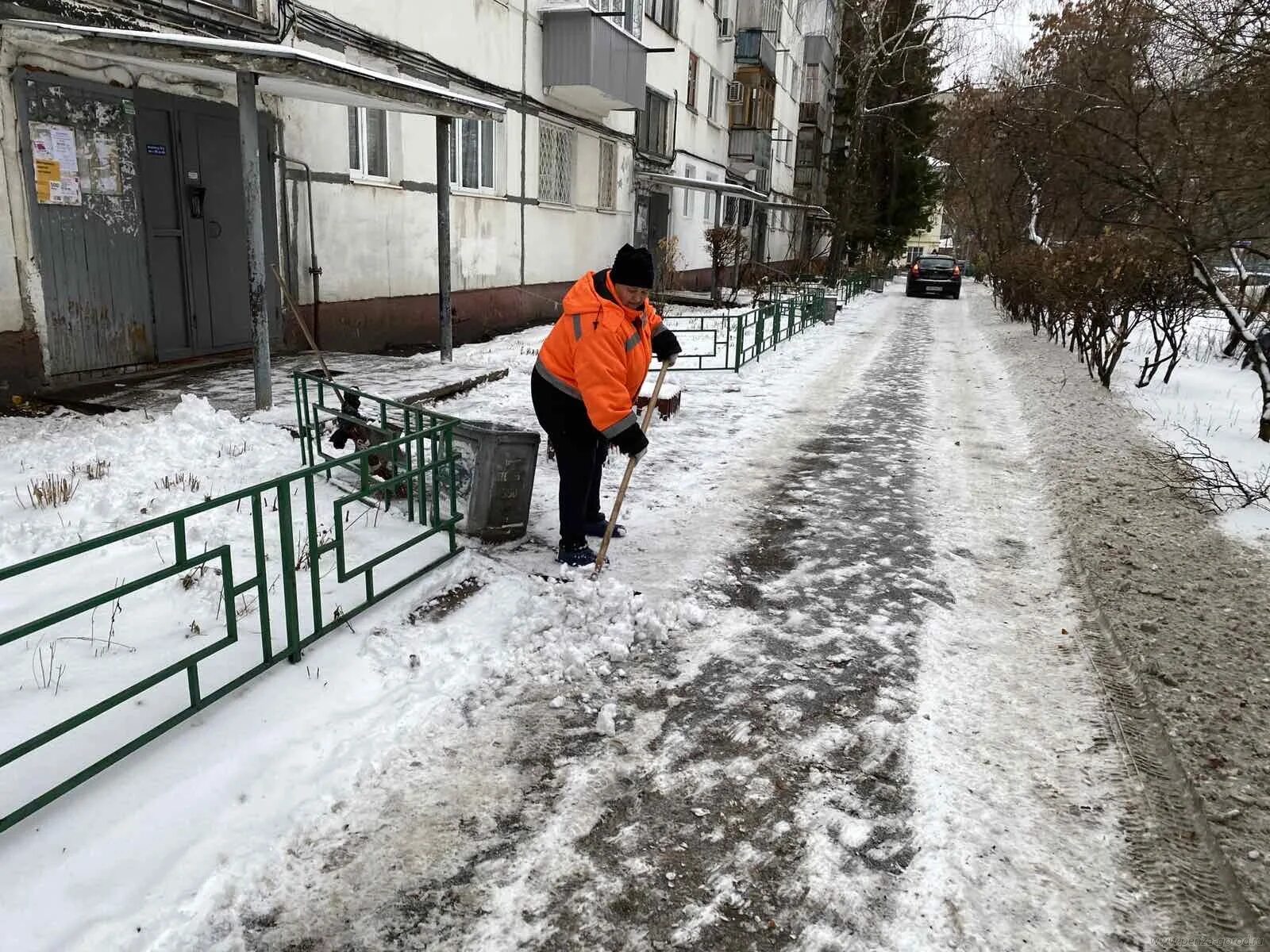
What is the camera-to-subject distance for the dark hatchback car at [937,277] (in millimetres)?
29047

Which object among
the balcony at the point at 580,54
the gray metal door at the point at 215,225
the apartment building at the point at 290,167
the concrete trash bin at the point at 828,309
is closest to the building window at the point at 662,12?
the apartment building at the point at 290,167

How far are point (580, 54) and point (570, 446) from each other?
37.9 ft

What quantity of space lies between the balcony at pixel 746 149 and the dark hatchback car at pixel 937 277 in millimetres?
6686

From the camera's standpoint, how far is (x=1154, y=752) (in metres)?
2.95

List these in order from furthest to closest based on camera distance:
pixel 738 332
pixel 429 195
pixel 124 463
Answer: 1. pixel 429 195
2. pixel 738 332
3. pixel 124 463

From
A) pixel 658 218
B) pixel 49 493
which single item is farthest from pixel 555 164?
pixel 49 493

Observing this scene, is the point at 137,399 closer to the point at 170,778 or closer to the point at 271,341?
the point at 271,341

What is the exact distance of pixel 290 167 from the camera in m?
8.87

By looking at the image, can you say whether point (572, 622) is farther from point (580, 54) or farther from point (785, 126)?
point (785, 126)

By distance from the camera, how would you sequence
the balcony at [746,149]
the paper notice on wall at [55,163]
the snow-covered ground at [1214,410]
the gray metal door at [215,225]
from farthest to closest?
1. the balcony at [746,149]
2. the gray metal door at [215,225]
3. the paper notice on wall at [55,163]
4. the snow-covered ground at [1214,410]

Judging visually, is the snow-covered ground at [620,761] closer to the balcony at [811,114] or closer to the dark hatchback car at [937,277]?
the dark hatchback car at [937,277]

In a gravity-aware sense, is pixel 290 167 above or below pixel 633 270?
above

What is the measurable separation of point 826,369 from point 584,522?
791cm

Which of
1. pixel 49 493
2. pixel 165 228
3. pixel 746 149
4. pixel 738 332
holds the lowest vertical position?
pixel 49 493
